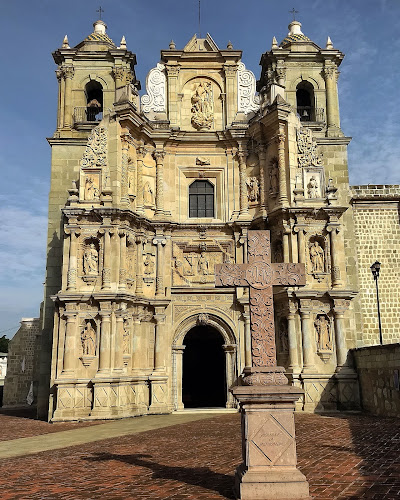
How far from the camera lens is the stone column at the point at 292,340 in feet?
59.1

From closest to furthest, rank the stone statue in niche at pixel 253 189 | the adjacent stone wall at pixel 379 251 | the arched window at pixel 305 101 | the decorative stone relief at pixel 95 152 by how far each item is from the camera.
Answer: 1. the decorative stone relief at pixel 95 152
2. the stone statue in niche at pixel 253 189
3. the adjacent stone wall at pixel 379 251
4. the arched window at pixel 305 101

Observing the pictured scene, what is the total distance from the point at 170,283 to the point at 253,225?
425 cm

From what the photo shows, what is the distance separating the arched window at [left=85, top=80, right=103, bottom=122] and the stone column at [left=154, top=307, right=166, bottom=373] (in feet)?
34.2

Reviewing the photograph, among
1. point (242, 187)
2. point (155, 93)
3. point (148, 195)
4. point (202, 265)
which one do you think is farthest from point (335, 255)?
point (155, 93)

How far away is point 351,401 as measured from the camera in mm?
17422

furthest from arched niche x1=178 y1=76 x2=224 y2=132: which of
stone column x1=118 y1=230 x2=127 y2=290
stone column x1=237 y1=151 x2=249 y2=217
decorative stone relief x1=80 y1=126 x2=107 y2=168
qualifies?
stone column x1=118 y1=230 x2=127 y2=290

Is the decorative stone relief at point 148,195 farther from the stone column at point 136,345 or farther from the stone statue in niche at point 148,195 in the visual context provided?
the stone column at point 136,345

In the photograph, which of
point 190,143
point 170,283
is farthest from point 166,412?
point 190,143

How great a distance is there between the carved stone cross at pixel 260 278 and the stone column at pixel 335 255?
1178 centimetres

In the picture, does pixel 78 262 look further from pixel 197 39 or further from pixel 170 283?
pixel 197 39

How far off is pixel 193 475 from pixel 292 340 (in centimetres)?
1118

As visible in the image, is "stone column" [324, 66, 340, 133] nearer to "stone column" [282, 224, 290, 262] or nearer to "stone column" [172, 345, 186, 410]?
"stone column" [282, 224, 290, 262]

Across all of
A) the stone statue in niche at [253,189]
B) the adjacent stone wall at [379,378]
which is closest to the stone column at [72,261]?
the stone statue in niche at [253,189]

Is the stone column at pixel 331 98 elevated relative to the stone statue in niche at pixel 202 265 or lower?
elevated
